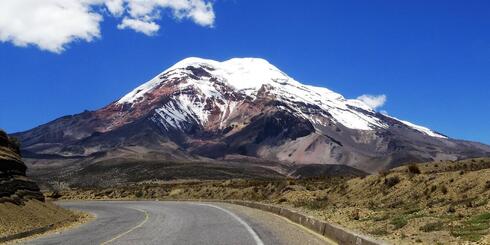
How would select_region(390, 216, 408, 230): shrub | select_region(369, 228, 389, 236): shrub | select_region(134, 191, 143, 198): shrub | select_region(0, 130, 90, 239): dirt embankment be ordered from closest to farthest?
select_region(369, 228, 389, 236): shrub
select_region(390, 216, 408, 230): shrub
select_region(0, 130, 90, 239): dirt embankment
select_region(134, 191, 143, 198): shrub

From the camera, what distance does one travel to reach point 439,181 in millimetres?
27094

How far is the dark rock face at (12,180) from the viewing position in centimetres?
2816

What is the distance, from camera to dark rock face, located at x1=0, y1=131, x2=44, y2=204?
28156 mm

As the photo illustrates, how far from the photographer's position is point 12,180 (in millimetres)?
29812

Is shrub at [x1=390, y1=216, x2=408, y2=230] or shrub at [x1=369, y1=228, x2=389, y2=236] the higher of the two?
shrub at [x1=390, y1=216, x2=408, y2=230]

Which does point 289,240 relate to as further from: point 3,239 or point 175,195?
point 175,195

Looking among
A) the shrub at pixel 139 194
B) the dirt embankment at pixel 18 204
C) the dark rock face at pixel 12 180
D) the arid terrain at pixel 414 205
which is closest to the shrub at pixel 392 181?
the arid terrain at pixel 414 205

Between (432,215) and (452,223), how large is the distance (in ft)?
8.83

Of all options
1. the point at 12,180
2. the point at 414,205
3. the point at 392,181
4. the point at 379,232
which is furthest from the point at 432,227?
the point at 12,180

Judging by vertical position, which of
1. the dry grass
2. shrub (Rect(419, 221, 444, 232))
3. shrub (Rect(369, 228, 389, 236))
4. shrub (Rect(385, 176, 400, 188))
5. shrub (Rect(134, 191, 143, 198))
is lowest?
the dry grass

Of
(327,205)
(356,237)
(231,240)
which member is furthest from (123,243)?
(327,205)

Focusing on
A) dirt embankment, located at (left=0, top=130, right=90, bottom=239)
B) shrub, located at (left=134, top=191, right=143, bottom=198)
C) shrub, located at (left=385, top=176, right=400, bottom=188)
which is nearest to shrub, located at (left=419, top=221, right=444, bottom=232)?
shrub, located at (left=385, top=176, right=400, bottom=188)

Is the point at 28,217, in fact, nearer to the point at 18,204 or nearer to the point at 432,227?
the point at 18,204

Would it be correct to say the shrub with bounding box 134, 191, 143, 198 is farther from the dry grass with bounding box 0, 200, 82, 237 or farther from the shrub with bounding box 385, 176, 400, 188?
the shrub with bounding box 385, 176, 400, 188
